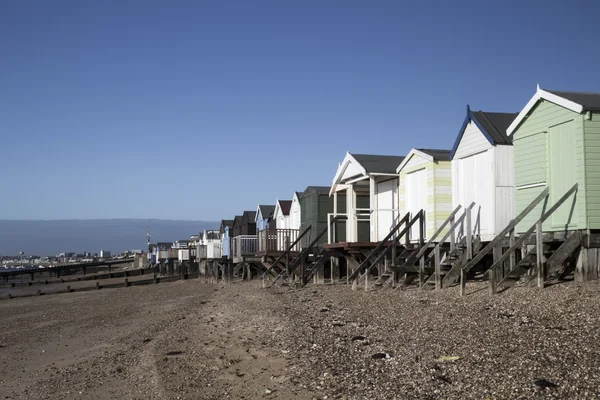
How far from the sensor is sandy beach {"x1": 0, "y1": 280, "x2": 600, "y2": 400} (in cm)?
844

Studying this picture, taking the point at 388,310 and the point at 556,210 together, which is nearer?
the point at 388,310

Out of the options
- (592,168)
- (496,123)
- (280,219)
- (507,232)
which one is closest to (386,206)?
(496,123)

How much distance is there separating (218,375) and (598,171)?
9352 mm

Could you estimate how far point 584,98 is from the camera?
15.5 meters

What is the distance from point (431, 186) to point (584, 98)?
19.6 feet

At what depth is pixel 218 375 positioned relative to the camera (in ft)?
36.8

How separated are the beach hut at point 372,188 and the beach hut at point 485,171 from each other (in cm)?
376

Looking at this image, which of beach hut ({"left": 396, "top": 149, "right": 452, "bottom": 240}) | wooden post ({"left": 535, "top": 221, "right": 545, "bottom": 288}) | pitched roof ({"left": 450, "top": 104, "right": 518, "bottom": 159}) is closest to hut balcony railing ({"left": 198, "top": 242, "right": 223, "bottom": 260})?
beach hut ({"left": 396, "top": 149, "right": 452, "bottom": 240})

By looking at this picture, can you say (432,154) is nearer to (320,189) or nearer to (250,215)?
(320,189)

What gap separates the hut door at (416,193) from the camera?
21.2 meters

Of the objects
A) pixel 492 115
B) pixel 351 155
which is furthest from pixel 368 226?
pixel 492 115

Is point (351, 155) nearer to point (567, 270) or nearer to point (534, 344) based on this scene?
point (567, 270)

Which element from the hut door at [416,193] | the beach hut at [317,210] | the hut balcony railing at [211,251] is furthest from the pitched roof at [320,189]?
the hut balcony railing at [211,251]

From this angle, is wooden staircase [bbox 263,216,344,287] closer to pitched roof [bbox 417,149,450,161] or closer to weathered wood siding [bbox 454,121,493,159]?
pitched roof [bbox 417,149,450,161]
